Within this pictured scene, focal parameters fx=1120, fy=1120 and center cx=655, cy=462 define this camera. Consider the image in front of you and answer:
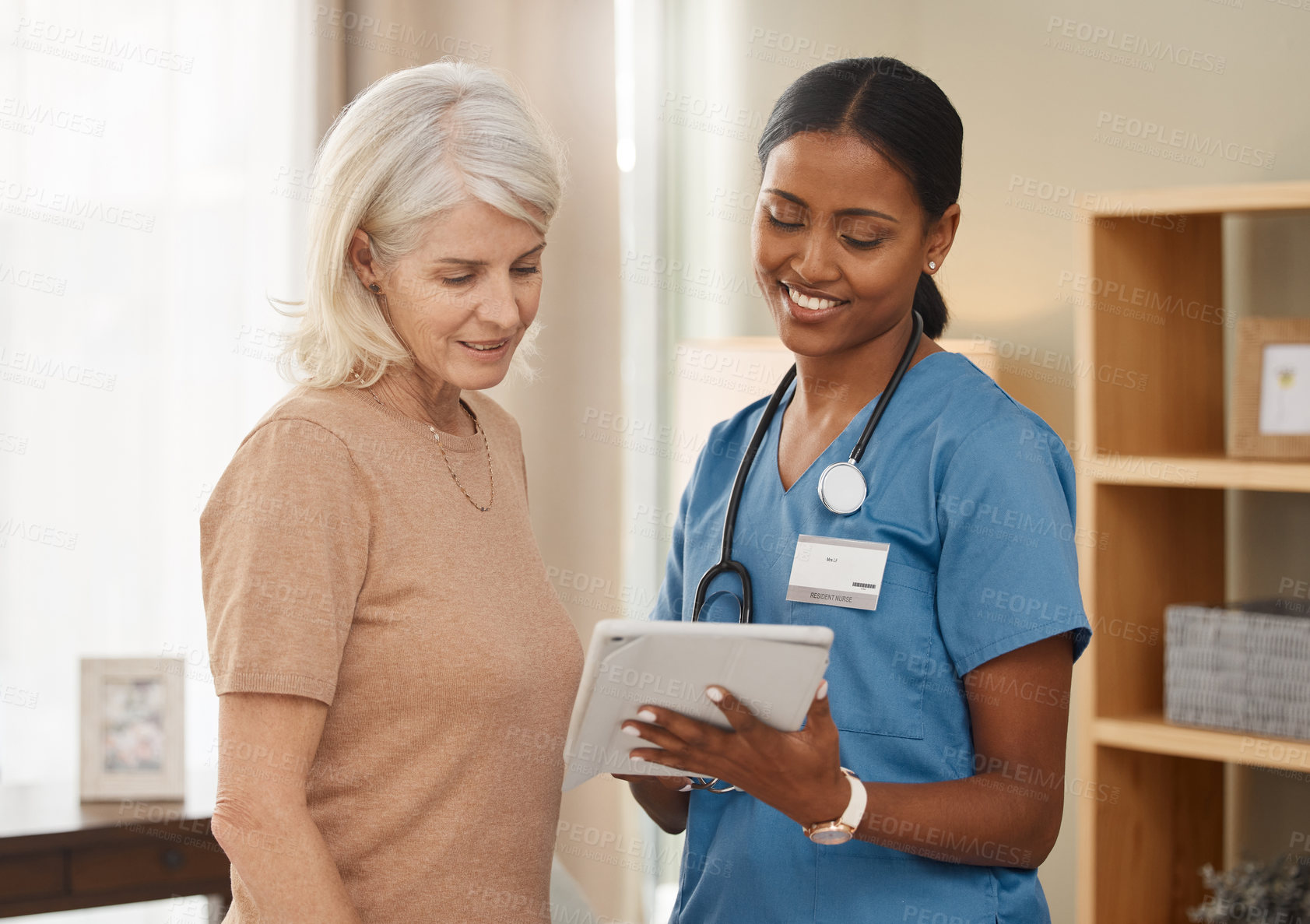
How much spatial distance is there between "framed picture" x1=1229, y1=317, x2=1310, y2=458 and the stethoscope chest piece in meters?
1.00

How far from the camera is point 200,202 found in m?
2.57

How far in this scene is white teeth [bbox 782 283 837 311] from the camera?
1.22m

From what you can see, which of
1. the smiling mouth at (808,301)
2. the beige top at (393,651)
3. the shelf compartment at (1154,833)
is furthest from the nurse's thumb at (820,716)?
the shelf compartment at (1154,833)

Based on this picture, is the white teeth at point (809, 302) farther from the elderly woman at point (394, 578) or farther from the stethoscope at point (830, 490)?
the elderly woman at point (394, 578)

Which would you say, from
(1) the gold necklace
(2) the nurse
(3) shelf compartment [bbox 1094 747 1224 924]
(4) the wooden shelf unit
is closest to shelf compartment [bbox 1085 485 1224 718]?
(4) the wooden shelf unit

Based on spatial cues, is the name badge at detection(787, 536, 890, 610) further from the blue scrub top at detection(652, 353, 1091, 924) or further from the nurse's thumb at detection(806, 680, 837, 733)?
the nurse's thumb at detection(806, 680, 837, 733)

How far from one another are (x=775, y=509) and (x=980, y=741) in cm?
34

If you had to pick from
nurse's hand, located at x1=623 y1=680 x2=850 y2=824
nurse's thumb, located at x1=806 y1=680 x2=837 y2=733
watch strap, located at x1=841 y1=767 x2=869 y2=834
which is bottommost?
watch strap, located at x1=841 y1=767 x2=869 y2=834

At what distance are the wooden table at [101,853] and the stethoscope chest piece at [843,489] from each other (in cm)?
157

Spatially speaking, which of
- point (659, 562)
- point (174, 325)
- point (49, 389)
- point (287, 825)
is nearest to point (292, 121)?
point (174, 325)

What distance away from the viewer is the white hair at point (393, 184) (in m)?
1.15

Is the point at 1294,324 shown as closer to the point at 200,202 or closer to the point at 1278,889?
the point at 1278,889

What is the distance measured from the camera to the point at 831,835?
1035mm

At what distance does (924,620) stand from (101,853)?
1.76m
